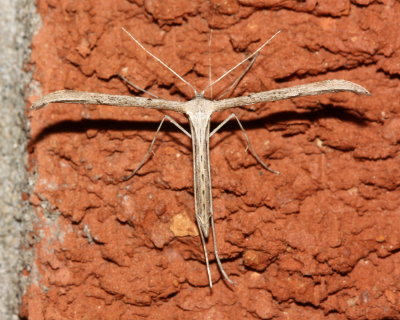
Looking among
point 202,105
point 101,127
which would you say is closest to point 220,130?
point 202,105

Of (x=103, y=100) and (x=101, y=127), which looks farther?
(x=101, y=127)

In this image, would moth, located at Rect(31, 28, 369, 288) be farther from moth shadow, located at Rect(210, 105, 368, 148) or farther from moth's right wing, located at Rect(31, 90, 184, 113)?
moth shadow, located at Rect(210, 105, 368, 148)

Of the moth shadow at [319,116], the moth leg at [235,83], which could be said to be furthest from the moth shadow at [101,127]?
the moth shadow at [319,116]

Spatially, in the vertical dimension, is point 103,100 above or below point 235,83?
below

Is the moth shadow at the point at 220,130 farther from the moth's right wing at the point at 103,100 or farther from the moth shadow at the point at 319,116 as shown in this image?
the moth's right wing at the point at 103,100

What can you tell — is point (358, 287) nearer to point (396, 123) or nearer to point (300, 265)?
point (300, 265)

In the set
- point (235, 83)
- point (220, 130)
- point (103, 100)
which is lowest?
point (220, 130)

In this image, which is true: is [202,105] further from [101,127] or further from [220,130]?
[101,127]

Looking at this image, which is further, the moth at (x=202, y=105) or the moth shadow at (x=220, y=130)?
the moth shadow at (x=220, y=130)
